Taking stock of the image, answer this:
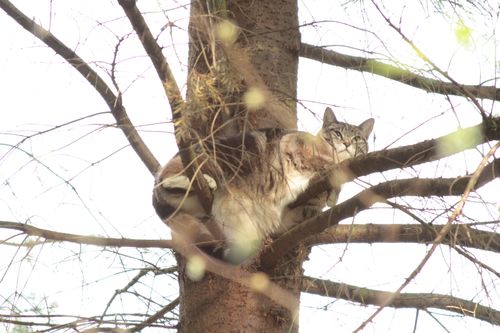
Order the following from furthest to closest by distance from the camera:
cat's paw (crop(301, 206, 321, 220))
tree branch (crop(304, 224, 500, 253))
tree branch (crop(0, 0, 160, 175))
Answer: cat's paw (crop(301, 206, 321, 220)) → tree branch (crop(0, 0, 160, 175)) → tree branch (crop(304, 224, 500, 253))

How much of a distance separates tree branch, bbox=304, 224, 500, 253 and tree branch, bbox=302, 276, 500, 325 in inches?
8.0

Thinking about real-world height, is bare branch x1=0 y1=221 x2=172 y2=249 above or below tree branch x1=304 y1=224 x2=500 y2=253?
below

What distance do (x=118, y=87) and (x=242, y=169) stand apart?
77 cm

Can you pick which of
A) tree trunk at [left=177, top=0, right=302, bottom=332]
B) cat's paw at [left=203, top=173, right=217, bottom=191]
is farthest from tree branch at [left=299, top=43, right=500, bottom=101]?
cat's paw at [left=203, top=173, right=217, bottom=191]

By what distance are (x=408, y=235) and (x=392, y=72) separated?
0.75 m

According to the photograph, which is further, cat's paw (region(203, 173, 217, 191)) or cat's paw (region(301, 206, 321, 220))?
cat's paw (region(301, 206, 321, 220))

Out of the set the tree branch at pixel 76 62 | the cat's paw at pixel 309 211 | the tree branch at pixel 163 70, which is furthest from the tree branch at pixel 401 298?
the tree branch at pixel 76 62

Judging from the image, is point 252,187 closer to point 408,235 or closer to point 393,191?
point 408,235

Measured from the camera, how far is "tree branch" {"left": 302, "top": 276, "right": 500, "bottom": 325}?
346cm

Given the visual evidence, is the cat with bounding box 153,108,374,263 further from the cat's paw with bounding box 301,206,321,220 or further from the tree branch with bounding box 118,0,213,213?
the tree branch with bounding box 118,0,213,213

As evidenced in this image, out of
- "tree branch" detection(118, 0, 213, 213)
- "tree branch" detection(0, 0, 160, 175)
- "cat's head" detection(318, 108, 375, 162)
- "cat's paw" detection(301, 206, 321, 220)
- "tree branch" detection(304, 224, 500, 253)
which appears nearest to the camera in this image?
"tree branch" detection(118, 0, 213, 213)

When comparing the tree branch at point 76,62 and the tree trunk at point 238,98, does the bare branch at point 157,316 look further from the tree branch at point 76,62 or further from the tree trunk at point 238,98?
the tree branch at point 76,62

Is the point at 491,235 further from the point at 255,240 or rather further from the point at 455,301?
the point at 255,240

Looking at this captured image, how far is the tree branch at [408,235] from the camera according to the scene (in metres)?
2.97
